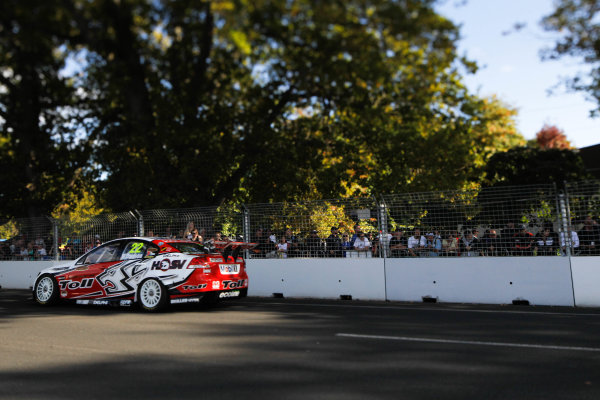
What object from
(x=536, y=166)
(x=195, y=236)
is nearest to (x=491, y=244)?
(x=195, y=236)

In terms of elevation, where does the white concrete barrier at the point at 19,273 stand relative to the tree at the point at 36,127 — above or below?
below

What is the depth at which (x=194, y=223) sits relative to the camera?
15508mm

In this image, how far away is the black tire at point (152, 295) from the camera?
10492mm

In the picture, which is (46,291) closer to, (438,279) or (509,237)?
(438,279)

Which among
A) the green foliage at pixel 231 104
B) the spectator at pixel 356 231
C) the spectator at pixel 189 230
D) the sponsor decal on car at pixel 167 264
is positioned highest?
the green foliage at pixel 231 104

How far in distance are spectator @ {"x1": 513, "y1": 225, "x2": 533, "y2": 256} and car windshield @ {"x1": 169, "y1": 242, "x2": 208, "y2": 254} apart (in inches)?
253

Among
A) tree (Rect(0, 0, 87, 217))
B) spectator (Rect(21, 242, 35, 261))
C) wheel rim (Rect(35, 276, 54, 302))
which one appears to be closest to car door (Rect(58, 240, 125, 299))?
wheel rim (Rect(35, 276, 54, 302))

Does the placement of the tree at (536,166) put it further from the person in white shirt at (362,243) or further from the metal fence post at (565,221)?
the person in white shirt at (362,243)

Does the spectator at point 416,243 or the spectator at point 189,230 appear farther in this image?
the spectator at point 189,230

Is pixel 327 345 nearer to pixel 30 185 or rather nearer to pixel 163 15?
pixel 163 15

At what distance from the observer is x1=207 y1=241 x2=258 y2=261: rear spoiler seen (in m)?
11.2

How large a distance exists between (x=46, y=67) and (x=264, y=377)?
63.2 ft

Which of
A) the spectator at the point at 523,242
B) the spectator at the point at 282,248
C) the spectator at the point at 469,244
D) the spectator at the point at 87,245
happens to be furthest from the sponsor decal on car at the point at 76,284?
the spectator at the point at 523,242

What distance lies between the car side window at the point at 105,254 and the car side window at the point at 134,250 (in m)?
0.20
